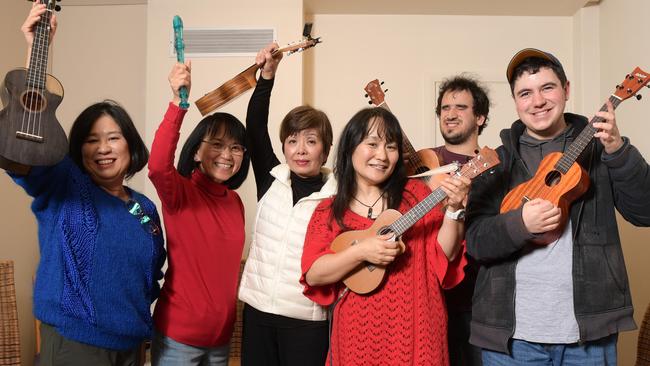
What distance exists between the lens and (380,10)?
452 cm

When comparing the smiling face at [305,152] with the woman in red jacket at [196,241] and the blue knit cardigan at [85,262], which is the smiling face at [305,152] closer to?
the woman in red jacket at [196,241]

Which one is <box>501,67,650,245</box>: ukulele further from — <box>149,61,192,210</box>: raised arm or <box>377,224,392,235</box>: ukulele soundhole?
<box>149,61,192,210</box>: raised arm

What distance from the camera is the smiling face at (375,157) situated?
1714mm

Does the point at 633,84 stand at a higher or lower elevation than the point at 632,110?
lower

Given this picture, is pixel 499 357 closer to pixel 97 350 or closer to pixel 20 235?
pixel 97 350

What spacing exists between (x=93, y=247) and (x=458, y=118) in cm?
169

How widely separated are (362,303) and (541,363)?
1.81ft

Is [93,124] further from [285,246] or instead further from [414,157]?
[414,157]

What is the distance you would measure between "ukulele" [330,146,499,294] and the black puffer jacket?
17 cm

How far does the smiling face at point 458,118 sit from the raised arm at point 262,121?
865mm

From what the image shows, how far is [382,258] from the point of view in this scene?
1.55m

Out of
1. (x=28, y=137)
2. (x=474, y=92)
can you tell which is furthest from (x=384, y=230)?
(x=474, y=92)

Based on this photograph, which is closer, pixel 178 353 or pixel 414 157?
pixel 178 353

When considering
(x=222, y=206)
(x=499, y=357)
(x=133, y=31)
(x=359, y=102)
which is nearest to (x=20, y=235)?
(x=133, y=31)
